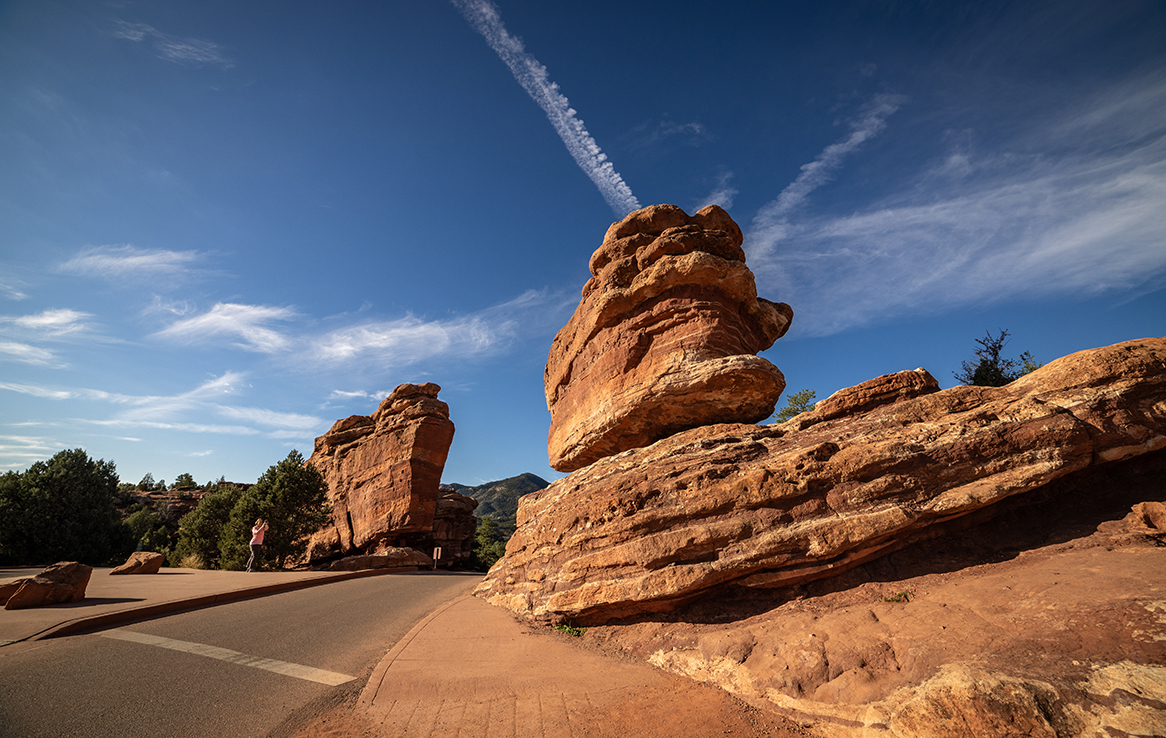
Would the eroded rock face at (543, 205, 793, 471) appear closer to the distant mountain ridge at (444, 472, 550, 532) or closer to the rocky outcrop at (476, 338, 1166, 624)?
the rocky outcrop at (476, 338, 1166, 624)

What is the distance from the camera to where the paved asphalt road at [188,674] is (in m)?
4.62

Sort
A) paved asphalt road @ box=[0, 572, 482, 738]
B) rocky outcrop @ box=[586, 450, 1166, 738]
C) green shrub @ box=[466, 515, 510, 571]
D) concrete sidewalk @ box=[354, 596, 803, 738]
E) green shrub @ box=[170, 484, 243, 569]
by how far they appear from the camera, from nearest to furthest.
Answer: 1. rocky outcrop @ box=[586, 450, 1166, 738]
2. paved asphalt road @ box=[0, 572, 482, 738]
3. concrete sidewalk @ box=[354, 596, 803, 738]
4. green shrub @ box=[170, 484, 243, 569]
5. green shrub @ box=[466, 515, 510, 571]

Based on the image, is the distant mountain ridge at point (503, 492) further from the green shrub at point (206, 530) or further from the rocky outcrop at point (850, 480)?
the rocky outcrop at point (850, 480)

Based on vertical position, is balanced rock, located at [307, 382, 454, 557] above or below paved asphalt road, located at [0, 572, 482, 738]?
above

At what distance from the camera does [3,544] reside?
2677 centimetres

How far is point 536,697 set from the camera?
5715 millimetres

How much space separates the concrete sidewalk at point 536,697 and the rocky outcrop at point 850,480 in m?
1.43

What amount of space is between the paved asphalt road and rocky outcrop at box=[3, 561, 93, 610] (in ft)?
8.13

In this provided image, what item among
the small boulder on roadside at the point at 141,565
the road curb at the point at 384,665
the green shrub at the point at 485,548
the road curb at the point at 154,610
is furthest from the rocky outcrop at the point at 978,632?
the green shrub at the point at 485,548

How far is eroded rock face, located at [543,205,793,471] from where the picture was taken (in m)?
12.6

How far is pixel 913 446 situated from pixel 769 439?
8.42ft

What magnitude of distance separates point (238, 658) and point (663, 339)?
12.0 m

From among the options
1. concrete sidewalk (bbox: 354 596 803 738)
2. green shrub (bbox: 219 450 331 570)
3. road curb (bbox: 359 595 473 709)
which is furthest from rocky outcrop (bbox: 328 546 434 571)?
concrete sidewalk (bbox: 354 596 803 738)

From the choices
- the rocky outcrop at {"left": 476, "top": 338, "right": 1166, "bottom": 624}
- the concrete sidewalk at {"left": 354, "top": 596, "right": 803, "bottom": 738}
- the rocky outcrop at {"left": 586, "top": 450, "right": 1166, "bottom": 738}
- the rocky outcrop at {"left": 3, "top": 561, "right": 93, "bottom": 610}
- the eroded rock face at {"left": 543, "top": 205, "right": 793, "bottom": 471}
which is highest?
the eroded rock face at {"left": 543, "top": 205, "right": 793, "bottom": 471}
